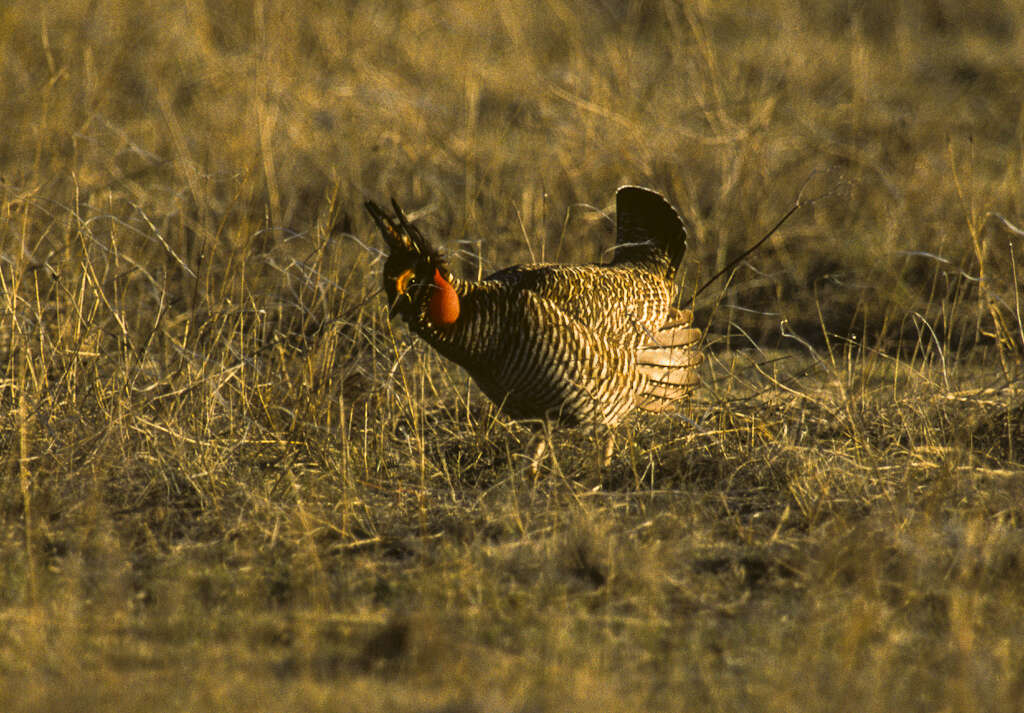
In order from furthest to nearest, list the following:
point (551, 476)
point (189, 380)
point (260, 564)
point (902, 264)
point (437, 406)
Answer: point (902, 264) → point (437, 406) → point (189, 380) → point (551, 476) → point (260, 564)

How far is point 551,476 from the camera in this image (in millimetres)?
3820

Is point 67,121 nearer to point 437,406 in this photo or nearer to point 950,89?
point 437,406

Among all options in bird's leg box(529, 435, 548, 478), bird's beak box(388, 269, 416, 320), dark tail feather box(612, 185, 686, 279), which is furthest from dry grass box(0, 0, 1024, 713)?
bird's beak box(388, 269, 416, 320)

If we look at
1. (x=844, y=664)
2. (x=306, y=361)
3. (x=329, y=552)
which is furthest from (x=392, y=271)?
(x=844, y=664)

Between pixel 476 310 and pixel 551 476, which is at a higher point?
pixel 476 310

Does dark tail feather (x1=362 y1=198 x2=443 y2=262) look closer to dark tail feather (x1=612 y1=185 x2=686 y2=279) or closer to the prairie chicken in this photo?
the prairie chicken

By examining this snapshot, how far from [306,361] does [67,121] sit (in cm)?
250

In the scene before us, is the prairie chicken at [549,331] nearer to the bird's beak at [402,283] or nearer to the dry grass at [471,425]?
the bird's beak at [402,283]

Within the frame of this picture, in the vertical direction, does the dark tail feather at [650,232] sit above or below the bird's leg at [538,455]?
above

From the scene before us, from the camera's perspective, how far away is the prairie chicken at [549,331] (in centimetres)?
386

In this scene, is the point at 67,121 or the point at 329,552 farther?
the point at 67,121

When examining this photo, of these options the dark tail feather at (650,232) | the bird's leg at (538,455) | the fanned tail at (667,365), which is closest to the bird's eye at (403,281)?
the bird's leg at (538,455)

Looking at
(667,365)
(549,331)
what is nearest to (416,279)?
(549,331)

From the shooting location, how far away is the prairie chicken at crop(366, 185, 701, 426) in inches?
152
